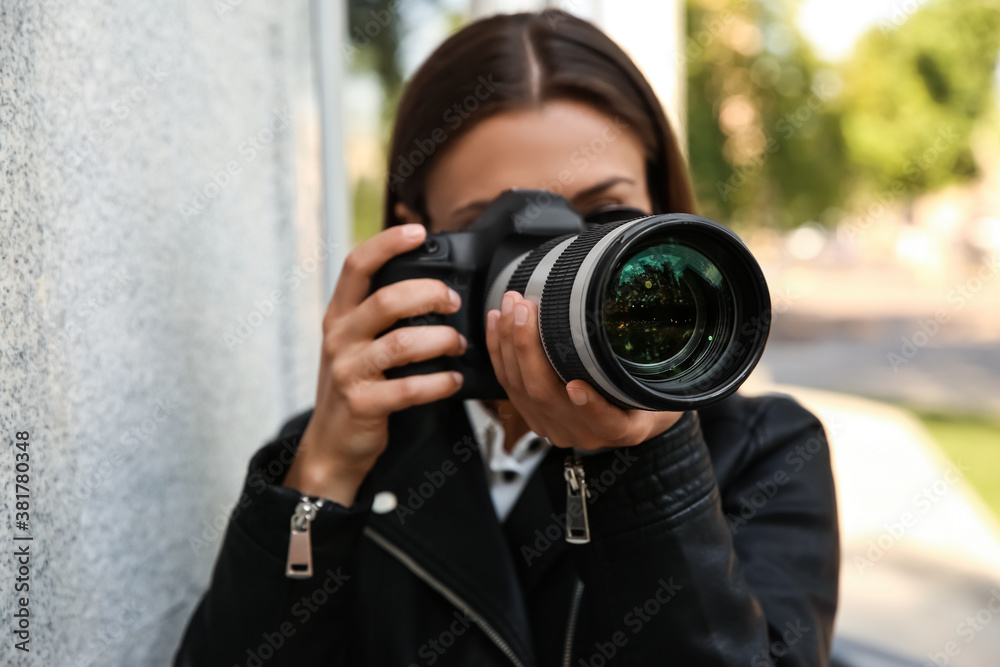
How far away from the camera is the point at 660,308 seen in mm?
442

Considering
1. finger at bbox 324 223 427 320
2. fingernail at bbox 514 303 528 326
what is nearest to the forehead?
finger at bbox 324 223 427 320

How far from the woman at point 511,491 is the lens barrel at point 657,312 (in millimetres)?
30

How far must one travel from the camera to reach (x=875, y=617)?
5.32 feet

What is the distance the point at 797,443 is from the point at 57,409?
0.58 meters

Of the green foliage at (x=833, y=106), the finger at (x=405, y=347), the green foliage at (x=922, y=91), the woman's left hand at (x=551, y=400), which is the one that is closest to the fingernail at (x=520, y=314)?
the woman's left hand at (x=551, y=400)

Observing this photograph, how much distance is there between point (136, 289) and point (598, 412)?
0.39m

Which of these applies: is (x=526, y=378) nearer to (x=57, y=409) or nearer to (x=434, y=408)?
(x=434, y=408)

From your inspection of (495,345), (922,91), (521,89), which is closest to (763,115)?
(922,91)

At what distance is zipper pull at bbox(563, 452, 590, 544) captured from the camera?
1.65ft

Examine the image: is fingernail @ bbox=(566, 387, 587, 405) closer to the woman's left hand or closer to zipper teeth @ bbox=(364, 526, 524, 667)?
the woman's left hand

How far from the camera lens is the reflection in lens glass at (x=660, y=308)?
43 centimetres

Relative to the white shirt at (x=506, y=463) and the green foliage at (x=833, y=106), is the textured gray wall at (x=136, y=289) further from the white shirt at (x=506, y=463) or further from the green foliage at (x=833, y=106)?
the green foliage at (x=833, y=106)

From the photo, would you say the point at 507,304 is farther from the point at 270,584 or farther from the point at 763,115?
the point at 763,115

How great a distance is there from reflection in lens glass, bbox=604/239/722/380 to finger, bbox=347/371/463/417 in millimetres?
180
